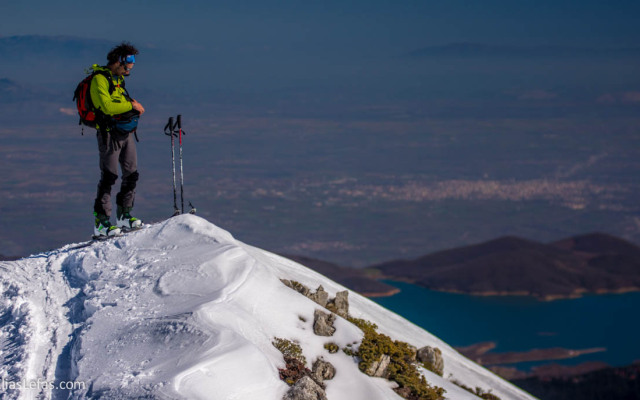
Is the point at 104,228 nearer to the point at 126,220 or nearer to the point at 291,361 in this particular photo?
the point at 126,220

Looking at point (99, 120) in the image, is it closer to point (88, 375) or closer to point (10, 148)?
point (88, 375)

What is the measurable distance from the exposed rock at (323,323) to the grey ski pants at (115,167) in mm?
5135

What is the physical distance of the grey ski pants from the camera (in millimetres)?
14195

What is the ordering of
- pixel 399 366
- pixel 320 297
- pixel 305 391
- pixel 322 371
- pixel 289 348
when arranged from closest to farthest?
pixel 305 391 → pixel 322 371 → pixel 289 348 → pixel 399 366 → pixel 320 297

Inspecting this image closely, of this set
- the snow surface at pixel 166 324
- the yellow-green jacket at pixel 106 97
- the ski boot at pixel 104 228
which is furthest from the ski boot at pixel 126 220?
the yellow-green jacket at pixel 106 97

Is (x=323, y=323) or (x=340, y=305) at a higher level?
(x=323, y=323)

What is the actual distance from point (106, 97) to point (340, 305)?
548 cm

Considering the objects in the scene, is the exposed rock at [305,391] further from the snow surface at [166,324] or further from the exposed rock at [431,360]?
the exposed rock at [431,360]

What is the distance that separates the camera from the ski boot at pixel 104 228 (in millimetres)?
14938

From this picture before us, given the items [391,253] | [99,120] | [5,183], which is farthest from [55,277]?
[5,183]

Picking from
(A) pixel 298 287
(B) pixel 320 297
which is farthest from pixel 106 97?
(B) pixel 320 297

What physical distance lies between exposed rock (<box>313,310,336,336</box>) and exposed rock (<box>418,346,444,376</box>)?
7.45 feet

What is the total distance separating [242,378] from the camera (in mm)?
8883

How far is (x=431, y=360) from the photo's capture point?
12781 millimetres
